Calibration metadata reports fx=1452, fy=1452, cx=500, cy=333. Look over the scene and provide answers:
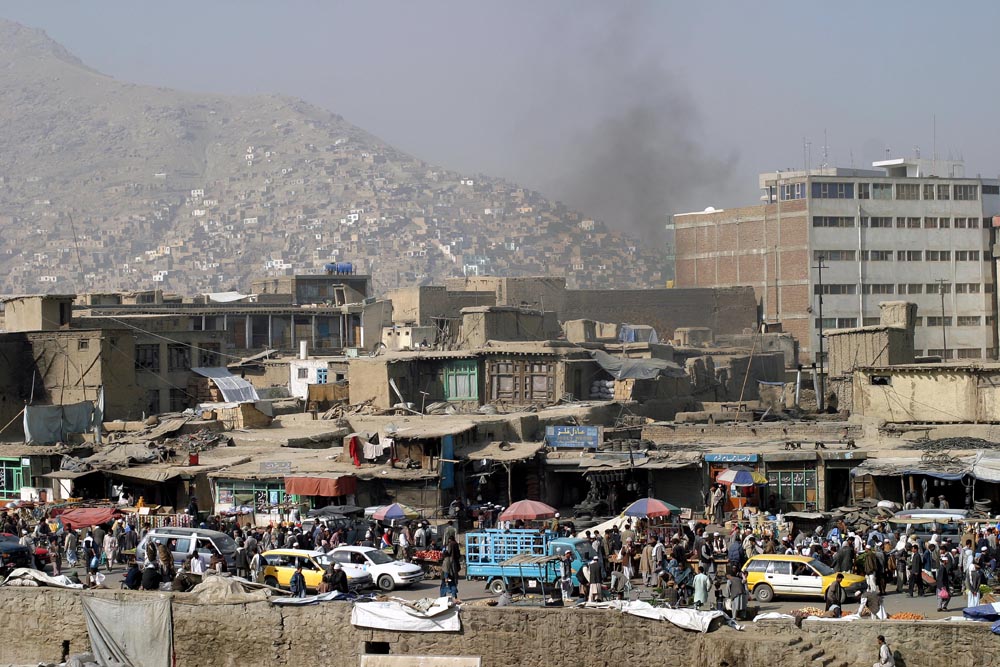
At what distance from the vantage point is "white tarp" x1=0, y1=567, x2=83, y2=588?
19.2 meters

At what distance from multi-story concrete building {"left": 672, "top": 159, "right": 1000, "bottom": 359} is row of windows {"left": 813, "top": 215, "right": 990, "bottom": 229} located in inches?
2.1

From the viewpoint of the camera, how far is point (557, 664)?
1658 cm

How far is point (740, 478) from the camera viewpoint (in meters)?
26.8

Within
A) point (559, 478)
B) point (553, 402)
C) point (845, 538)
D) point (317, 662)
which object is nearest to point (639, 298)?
point (553, 402)

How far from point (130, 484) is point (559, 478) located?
345 inches

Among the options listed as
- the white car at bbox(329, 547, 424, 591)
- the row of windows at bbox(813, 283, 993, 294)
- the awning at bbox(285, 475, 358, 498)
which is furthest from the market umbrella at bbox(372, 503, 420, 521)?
the row of windows at bbox(813, 283, 993, 294)

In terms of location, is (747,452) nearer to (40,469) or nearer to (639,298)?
(40,469)

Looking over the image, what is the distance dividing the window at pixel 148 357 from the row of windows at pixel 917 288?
1701 inches

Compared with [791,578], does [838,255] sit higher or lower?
higher

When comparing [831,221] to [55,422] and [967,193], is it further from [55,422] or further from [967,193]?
[55,422]

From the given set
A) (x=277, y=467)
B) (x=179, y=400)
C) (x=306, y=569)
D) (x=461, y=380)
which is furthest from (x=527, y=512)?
(x=179, y=400)

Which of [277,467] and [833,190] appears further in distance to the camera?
[833,190]

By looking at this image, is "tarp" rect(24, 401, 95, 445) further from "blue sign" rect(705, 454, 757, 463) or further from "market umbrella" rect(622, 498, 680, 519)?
"market umbrella" rect(622, 498, 680, 519)

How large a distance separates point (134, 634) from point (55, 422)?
17432mm
